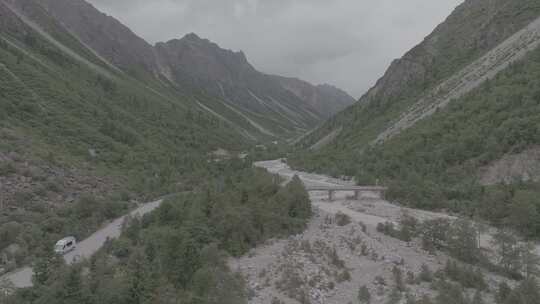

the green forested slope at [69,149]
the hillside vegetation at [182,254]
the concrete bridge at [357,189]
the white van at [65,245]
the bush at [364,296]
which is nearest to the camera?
the hillside vegetation at [182,254]

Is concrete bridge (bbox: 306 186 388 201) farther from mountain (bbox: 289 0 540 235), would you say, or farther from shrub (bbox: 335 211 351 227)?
shrub (bbox: 335 211 351 227)

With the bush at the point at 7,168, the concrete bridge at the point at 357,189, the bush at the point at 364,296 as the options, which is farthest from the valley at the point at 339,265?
the bush at the point at 7,168

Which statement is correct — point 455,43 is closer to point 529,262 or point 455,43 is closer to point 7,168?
point 529,262

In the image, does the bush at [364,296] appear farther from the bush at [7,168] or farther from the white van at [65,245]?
the bush at [7,168]

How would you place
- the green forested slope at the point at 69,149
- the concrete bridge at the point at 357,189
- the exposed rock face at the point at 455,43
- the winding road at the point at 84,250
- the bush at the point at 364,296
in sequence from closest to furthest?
1. the bush at the point at 364,296
2. the winding road at the point at 84,250
3. the green forested slope at the point at 69,149
4. the concrete bridge at the point at 357,189
5. the exposed rock face at the point at 455,43

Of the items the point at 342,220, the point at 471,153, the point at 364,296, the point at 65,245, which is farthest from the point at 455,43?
A: the point at 65,245

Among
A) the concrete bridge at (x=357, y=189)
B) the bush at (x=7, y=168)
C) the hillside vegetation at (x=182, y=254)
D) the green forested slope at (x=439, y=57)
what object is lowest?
the hillside vegetation at (x=182, y=254)

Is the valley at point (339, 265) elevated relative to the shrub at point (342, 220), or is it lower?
lower
